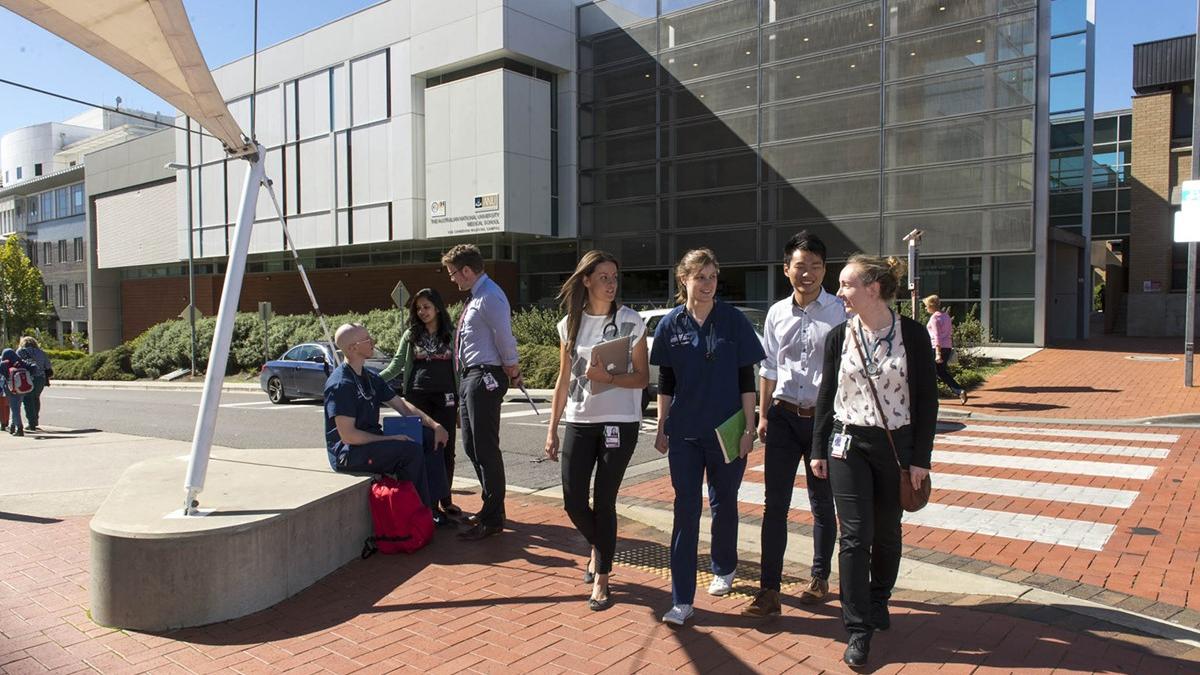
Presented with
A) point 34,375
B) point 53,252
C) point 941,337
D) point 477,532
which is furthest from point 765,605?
point 53,252

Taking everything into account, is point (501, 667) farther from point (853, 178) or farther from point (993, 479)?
point (853, 178)

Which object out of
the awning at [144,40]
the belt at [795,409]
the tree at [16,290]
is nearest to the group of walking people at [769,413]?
the belt at [795,409]

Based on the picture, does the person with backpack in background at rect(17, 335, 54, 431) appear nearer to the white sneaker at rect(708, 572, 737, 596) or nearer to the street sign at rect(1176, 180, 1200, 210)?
the white sneaker at rect(708, 572, 737, 596)

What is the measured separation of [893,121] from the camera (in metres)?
22.5

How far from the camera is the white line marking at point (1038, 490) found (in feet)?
21.2

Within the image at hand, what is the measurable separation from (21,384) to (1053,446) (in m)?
15.0

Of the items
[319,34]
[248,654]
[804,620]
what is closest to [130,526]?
[248,654]

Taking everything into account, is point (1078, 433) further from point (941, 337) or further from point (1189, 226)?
point (1189, 226)

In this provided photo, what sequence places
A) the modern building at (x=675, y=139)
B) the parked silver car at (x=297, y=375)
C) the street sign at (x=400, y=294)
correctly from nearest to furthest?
the parked silver car at (x=297, y=375) < the modern building at (x=675, y=139) < the street sign at (x=400, y=294)

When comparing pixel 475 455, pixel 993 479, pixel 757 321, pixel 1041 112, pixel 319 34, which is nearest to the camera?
pixel 475 455

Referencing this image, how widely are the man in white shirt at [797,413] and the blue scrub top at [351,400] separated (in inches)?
103

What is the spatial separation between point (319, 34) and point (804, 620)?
3243 centimetres

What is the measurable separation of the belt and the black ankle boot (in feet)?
3.59

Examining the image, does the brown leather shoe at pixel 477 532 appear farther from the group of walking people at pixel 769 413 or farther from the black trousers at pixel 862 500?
the black trousers at pixel 862 500
